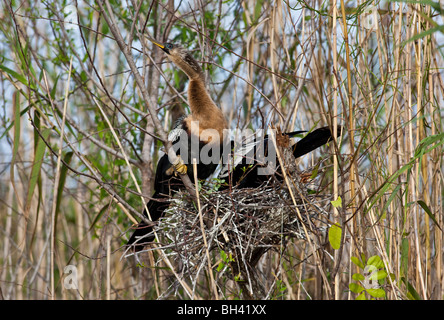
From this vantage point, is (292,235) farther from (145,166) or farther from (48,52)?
(48,52)

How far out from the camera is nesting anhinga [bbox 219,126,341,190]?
1.63 metres

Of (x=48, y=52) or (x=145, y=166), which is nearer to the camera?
(x=145, y=166)

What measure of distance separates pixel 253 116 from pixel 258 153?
74 cm

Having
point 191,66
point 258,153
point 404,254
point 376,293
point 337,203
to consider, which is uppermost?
point 191,66

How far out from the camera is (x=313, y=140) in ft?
5.47

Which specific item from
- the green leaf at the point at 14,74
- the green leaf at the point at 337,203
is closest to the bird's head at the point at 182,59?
the green leaf at the point at 14,74

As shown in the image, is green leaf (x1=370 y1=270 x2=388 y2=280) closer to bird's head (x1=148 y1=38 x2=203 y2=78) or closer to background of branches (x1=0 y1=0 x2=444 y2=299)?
background of branches (x1=0 y1=0 x2=444 y2=299)

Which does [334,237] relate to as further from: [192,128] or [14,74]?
[14,74]

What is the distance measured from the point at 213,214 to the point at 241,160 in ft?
0.81

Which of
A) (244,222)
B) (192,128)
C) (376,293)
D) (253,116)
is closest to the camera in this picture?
(376,293)

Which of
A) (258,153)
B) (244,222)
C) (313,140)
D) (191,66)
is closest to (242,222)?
(244,222)

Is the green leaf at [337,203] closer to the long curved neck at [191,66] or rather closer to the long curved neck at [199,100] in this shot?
the long curved neck at [199,100]
